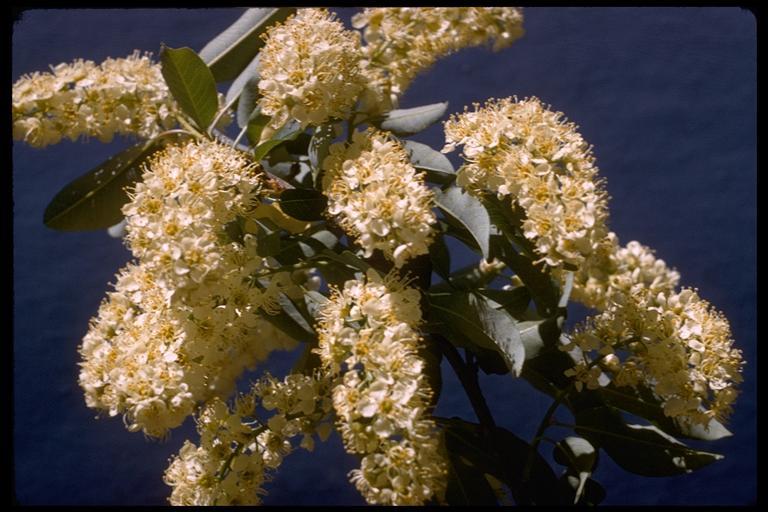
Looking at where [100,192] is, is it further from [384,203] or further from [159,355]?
[384,203]

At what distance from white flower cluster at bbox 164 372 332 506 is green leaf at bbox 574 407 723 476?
314mm

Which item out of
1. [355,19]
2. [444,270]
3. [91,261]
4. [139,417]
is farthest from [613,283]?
[91,261]

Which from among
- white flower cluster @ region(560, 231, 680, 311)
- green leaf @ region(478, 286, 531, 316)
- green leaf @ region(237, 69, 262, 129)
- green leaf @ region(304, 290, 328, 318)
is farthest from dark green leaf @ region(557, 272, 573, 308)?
green leaf @ region(237, 69, 262, 129)

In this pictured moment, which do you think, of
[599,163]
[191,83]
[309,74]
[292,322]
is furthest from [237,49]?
[599,163]

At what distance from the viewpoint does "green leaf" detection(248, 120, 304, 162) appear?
818mm

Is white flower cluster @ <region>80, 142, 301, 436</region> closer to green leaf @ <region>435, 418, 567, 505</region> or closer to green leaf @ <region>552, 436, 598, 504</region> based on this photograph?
green leaf @ <region>435, 418, 567, 505</region>

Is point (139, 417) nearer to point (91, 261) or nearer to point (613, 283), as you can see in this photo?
point (613, 283)

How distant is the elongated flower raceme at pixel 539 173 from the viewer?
700 mm

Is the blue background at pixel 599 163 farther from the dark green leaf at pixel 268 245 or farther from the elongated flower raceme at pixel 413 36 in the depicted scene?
the dark green leaf at pixel 268 245

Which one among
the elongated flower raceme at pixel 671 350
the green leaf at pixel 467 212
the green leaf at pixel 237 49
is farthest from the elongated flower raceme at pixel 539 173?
the green leaf at pixel 237 49

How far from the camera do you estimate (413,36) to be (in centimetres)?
95

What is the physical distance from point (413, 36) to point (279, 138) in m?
0.24

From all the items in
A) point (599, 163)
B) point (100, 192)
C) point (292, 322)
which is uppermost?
point (100, 192)

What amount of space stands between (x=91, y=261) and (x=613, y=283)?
1175mm
